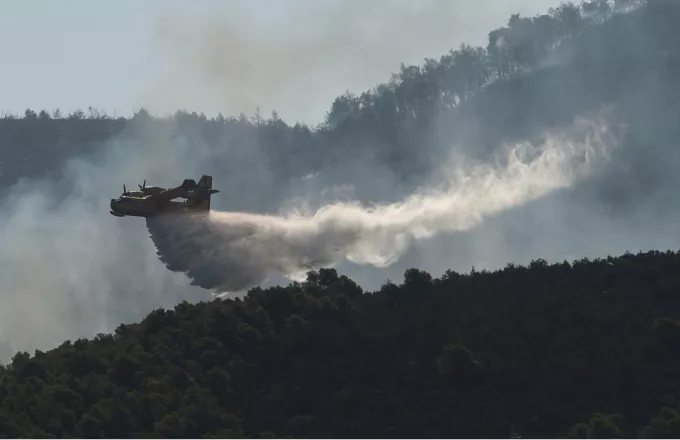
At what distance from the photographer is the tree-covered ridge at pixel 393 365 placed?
243 feet

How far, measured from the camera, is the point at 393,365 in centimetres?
8206

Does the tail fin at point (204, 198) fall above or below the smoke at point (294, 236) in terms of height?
above

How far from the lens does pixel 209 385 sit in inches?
3201

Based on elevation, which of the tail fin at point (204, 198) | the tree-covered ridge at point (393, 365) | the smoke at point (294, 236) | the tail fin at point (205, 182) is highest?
the tail fin at point (205, 182)

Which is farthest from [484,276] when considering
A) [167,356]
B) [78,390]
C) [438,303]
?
[78,390]

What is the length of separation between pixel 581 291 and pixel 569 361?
1452 centimetres

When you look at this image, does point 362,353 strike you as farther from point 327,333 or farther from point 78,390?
point 78,390

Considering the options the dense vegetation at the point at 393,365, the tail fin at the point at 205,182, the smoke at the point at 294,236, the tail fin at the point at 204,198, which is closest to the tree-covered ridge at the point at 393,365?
the dense vegetation at the point at 393,365

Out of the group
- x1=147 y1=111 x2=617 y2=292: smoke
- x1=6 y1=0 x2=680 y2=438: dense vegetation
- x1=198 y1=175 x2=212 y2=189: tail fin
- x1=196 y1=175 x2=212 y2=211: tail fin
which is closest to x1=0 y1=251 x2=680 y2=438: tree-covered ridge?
x1=6 y1=0 x2=680 y2=438: dense vegetation

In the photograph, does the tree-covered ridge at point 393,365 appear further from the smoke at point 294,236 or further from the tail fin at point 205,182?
the tail fin at point 205,182

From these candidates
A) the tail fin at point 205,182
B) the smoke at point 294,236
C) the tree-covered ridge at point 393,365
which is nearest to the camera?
the tree-covered ridge at point 393,365

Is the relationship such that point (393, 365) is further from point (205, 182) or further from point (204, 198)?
point (205, 182)

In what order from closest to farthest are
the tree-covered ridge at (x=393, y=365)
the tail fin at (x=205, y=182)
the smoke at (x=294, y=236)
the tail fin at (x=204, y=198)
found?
the tree-covered ridge at (x=393, y=365)
the smoke at (x=294, y=236)
the tail fin at (x=204, y=198)
the tail fin at (x=205, y=182)

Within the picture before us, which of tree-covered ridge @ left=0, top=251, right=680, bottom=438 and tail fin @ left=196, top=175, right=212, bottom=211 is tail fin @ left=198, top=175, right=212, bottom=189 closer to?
tail fin @ left=196, top=175, right=212, bottom=211
